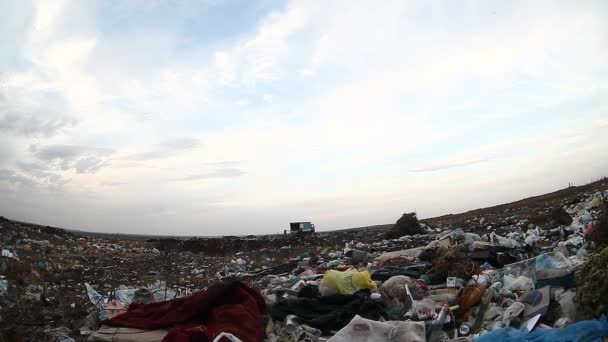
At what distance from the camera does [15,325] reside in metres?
4.43

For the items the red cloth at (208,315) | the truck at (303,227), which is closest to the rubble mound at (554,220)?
the red cloth at (208,315)

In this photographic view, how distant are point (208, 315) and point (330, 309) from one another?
1.26 m

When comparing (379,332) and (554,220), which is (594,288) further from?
(554,220)

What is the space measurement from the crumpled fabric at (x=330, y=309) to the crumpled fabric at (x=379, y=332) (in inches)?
22.9

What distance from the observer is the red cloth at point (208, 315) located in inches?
141

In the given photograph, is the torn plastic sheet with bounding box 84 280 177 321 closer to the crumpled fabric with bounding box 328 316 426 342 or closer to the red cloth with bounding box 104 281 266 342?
the red cloth with bounding box 104 281 266 342

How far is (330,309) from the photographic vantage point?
432cm

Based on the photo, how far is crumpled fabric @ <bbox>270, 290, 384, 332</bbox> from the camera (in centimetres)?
405

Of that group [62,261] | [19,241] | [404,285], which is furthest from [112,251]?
[404,285]

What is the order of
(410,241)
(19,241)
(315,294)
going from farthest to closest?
(19,241) → (410,241) → (315,294)

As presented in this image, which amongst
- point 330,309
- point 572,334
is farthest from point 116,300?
point 572,334

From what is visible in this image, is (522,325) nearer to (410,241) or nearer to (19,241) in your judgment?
(410,241)

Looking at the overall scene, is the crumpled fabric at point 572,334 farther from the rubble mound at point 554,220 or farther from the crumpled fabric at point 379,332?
the rubble mound at point 554,220

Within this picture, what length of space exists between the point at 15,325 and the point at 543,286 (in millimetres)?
5601
